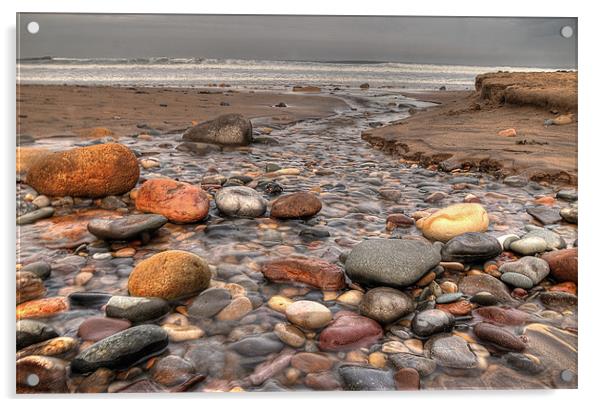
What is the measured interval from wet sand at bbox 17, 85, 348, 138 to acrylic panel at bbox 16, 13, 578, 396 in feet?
0.05

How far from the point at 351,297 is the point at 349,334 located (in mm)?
258

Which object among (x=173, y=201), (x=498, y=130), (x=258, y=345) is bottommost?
(x=258, y=345)

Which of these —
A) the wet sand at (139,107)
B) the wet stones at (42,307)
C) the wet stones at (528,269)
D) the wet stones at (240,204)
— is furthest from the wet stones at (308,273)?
the wet sand at (139,107)

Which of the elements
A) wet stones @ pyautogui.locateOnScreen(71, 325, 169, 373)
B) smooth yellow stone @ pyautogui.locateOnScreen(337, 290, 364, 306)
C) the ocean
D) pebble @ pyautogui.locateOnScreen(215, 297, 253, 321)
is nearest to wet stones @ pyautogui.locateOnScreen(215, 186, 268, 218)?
the ocean

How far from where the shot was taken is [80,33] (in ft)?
8.14

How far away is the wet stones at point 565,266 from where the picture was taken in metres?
2.37

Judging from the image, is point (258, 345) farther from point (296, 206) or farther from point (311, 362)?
point (296, 206)

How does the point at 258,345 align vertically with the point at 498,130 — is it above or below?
below

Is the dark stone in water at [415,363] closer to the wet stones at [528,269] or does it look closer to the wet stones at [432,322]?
the wet stones at [432,322]

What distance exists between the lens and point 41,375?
196 centimetres

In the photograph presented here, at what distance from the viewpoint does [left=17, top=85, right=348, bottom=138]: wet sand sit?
2.47 metres

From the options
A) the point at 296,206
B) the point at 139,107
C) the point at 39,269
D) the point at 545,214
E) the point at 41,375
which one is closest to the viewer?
the point at 41,375

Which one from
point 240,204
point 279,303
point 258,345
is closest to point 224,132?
point 240,204
